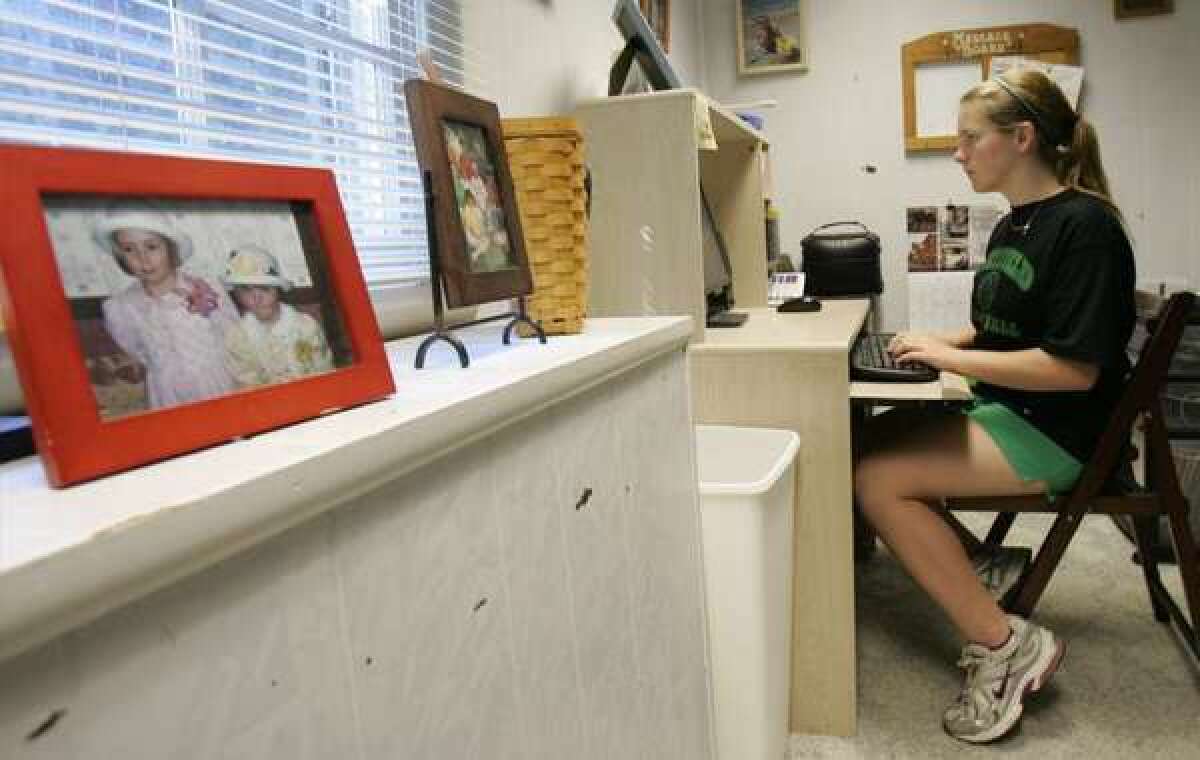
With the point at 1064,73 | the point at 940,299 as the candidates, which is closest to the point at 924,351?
the point at 940,299

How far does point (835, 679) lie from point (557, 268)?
1.13 m

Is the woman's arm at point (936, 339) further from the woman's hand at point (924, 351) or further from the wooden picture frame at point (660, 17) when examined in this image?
the wooden picture frame at point (660, 17)

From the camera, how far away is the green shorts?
183 centimetres

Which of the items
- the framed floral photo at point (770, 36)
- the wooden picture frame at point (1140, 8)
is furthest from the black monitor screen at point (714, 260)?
the wooden picture frame at point (1140, 8)

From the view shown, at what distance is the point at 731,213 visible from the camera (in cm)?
269

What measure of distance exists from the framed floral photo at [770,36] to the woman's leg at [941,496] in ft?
7.08

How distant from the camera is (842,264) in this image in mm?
3371

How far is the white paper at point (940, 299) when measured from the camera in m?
3.56

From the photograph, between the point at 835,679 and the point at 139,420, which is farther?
the point at 835,679

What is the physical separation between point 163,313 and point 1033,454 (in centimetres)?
174

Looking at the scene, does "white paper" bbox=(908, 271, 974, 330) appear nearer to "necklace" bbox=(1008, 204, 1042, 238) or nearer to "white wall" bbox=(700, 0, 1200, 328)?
"white wall" bbox=(700, 0, 1200, 328)

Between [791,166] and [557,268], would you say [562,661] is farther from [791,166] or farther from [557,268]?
[791,166]

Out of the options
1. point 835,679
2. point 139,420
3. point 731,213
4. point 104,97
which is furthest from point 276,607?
point 731,213

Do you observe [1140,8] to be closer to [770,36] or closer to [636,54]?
[770,36]
